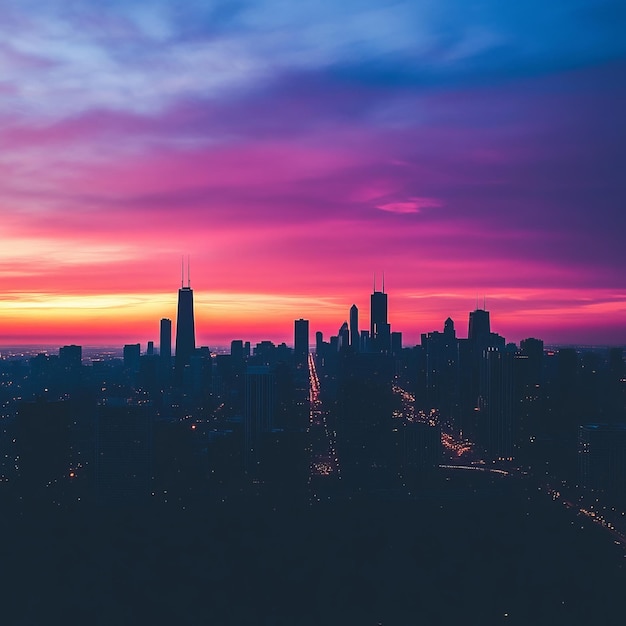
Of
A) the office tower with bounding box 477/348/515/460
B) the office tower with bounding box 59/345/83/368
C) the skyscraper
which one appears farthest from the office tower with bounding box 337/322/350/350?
the office tower with bounding box 477/348/515/460

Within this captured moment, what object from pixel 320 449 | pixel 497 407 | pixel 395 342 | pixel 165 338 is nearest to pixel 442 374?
pixel 497 407

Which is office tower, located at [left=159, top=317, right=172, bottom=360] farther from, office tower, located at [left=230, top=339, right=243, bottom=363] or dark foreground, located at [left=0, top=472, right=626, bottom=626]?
dark foreground, located at [left=0, top=472, right=626, bottom=626]

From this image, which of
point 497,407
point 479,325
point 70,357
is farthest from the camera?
point 70,357

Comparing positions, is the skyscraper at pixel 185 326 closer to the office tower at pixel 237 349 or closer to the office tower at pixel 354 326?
the office tower at pixel 237 349

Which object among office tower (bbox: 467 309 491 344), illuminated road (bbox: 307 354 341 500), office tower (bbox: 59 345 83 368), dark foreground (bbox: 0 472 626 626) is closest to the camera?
dark foreground (bbox: 0 472 626 626)

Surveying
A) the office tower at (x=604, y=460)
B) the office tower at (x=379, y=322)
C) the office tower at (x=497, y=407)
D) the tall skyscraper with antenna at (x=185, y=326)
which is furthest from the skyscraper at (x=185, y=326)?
the office tower at (x=604, y=460)

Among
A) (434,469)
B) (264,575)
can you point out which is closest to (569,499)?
(434,469)

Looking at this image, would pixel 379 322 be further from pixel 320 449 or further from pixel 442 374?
pixel 320 449
